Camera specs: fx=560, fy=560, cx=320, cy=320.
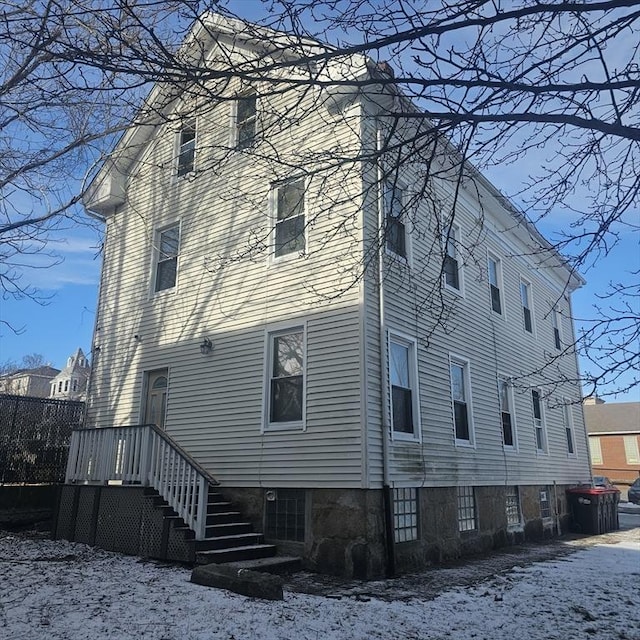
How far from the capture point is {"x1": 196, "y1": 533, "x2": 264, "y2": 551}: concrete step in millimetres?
7566

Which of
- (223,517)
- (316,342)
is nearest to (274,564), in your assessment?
(223,517)

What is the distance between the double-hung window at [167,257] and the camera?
37.8 feet

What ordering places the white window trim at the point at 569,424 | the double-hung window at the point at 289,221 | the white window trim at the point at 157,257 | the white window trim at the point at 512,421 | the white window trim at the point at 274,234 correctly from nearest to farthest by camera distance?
1. the white window trim at the point at 274,234
2. the double-hung window at the point at 289,221
3. the white window trim at the point at 157,257
4. the white window trim at the point at 512,421
5. the white window trim at the point at 569,424

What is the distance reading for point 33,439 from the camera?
12141mm

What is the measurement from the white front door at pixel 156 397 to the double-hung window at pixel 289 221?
11.4 ft

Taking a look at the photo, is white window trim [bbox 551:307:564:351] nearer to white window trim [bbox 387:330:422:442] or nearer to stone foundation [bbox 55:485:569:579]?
stone foundation [bbox 55:485:569:579]

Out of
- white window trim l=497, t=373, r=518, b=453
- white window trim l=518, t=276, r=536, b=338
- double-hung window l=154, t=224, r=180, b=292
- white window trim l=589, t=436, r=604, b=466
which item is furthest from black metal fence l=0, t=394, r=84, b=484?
white window trim l=589, t=436, r=604, b=466

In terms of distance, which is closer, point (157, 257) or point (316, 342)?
point (316, 342)

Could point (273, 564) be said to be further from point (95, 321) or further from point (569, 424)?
point (569, 424)

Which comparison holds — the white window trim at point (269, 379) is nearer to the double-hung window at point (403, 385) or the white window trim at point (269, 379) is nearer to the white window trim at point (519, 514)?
the double-hung window at point (403, 385)

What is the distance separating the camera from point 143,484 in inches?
334

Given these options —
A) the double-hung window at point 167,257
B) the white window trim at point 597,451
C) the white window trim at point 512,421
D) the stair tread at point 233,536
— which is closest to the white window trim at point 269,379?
the stair tread at point 233,536

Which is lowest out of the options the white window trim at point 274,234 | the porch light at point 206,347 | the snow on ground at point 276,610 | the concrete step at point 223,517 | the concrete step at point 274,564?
the snow on ground at point 276,610

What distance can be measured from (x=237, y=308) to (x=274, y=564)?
170 inches
